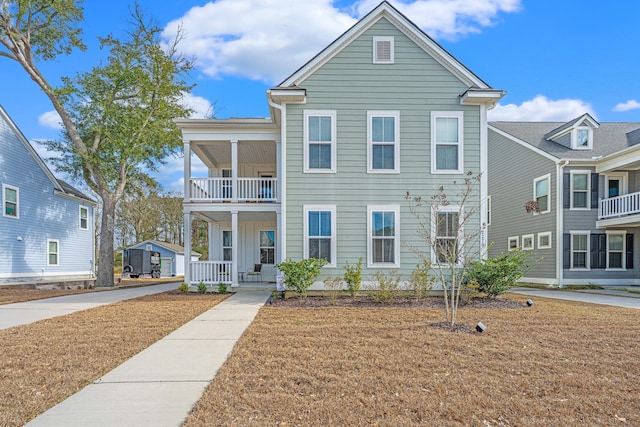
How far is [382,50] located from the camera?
12250 mm

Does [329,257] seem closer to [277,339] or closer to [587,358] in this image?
[277,339]

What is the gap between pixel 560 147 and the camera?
731 inches

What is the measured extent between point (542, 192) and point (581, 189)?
1.50 metres

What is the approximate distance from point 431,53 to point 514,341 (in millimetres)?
9266

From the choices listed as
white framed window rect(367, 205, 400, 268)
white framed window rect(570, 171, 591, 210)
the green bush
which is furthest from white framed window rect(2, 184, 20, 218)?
white framed window rect(570, 171, 591, 210)

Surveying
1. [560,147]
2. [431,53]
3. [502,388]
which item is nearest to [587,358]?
[502,388]

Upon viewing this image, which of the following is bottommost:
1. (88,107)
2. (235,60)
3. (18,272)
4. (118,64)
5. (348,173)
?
(18,272)

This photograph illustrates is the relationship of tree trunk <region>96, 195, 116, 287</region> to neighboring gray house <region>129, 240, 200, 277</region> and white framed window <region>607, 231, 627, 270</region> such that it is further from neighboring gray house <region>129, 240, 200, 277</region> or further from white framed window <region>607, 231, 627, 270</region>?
white framed window <region>607, 231, 627, 270</region>

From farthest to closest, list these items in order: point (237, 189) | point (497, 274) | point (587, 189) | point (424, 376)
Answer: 1. point (587, 189)
2. point (237, 189)
3. point (497, 274)
4. point (424, 376)

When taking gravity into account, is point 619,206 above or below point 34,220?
above

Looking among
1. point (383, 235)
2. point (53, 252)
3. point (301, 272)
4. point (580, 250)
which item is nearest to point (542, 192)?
point (580, 250)

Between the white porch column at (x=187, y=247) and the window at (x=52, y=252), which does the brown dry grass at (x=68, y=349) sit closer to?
the white porch column at (x=187, y=247)

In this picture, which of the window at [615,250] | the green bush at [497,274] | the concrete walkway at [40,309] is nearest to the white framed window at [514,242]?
the window at [615,250]

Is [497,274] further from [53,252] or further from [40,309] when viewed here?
[53,252]
